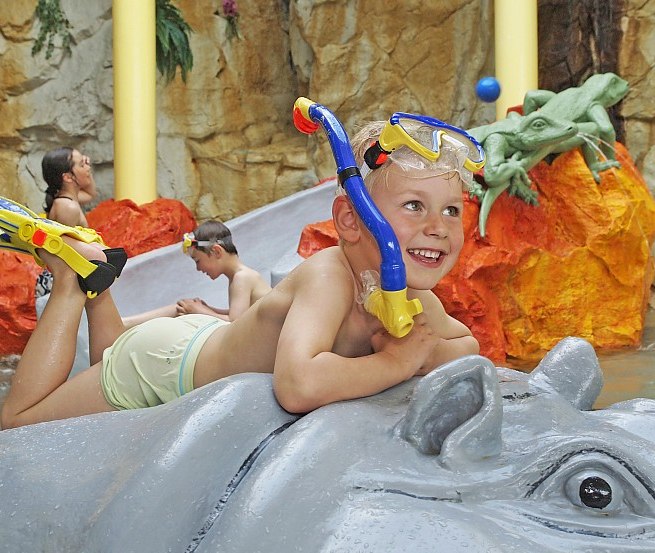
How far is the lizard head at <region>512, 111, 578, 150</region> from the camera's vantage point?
586 cm

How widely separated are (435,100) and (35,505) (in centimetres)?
1073

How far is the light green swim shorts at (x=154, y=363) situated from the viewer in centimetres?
201

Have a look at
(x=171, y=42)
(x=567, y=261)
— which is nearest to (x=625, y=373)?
(x=567, y=261)

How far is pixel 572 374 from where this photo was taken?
1.52m

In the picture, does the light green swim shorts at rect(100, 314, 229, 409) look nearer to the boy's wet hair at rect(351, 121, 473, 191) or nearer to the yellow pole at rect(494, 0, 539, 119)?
the boy's wet hair at rect(351, 121, 473, 191)

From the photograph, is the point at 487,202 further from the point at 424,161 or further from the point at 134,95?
the point at 424,161

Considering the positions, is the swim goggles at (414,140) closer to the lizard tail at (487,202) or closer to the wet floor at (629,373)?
the wet floor at (629,373)

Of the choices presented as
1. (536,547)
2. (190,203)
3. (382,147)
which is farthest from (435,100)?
(536,547)

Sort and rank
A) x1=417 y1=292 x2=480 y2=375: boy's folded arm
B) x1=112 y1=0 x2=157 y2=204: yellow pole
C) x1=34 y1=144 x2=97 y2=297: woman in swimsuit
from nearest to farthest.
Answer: x1=417 y1=292 x2=480 y2=375: boy's folded arm
x1=34 y1=144 x2=97 y2=297: woman in swimsuit
x1=112 y1=0 x2=157 y2=204: yellow pole

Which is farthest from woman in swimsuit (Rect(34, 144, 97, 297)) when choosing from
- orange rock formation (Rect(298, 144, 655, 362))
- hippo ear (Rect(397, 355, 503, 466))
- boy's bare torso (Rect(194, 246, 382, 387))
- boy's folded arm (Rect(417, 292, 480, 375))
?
hippo ear (Rect(397, 355, 503, 466))

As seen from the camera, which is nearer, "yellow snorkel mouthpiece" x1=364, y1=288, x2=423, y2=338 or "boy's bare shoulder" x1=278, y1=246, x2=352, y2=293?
"yellow snorkel mouthpiece" x1=364, y1=288, x2=423, y2=338

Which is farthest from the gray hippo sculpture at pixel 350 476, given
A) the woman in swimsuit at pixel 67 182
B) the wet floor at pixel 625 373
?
the woman in swimsuit at pixel 67 182

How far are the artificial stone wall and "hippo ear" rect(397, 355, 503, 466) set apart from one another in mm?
9739

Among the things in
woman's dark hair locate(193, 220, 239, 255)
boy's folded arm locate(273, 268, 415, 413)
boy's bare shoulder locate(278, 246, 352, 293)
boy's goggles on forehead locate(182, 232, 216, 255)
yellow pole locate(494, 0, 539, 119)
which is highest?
yellow pole locate(494, 0, 539, 119)
